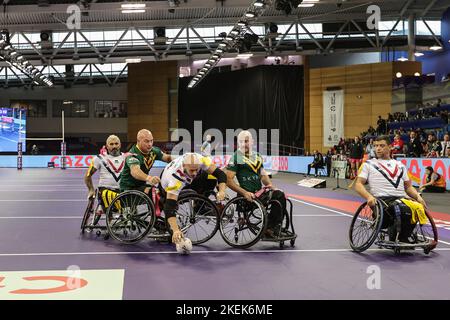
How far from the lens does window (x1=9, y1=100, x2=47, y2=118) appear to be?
48.5m

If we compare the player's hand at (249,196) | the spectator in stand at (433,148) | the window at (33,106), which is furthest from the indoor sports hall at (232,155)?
the window at (33,106)

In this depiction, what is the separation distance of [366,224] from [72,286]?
11.9 ft

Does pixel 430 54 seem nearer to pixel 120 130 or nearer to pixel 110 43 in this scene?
pixel 110 43

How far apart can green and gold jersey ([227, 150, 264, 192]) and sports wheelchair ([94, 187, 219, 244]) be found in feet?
1.69

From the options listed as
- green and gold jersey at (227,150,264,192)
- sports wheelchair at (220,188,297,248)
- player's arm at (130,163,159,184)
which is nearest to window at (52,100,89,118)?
player's arm at (130,163,159,184)

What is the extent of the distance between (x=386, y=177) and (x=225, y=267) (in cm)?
226

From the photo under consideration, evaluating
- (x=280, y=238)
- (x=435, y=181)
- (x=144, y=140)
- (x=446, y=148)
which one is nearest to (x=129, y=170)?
(x=144, y=140)

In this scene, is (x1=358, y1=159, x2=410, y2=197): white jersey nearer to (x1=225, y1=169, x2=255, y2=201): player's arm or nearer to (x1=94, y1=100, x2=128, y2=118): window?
(x1=225, y1=169, x2=255, y2=201): player's arm

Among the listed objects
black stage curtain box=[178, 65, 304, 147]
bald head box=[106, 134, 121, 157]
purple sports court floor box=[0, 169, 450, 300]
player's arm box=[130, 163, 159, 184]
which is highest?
black stage curtain box=[178, 65, 304, 147]

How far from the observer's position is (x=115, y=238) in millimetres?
6730

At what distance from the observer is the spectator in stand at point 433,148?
17531mm

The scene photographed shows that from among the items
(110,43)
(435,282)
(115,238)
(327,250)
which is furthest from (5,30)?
(435,282)

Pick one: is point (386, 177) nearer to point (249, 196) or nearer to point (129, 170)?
point (249, 196)

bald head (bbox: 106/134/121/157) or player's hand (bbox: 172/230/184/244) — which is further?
bald head (bbox: 106/134/121/157)
